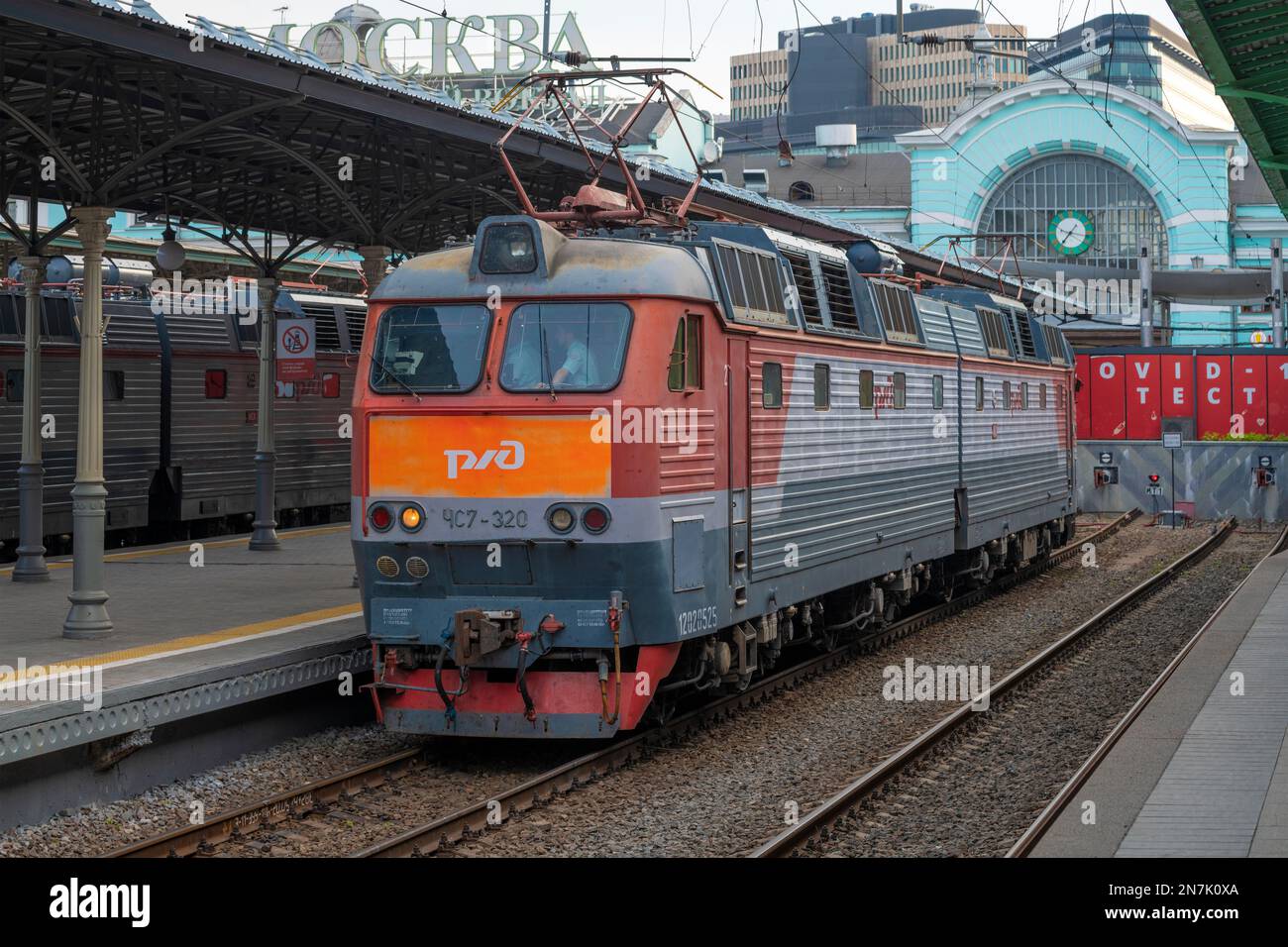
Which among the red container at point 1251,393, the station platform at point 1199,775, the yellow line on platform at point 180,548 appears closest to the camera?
the station platform at point 1199,775

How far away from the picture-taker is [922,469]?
1780 centimetres

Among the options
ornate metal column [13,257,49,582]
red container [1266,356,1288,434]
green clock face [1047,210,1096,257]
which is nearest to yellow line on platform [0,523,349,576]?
ornate metal column [13,257,49,582]

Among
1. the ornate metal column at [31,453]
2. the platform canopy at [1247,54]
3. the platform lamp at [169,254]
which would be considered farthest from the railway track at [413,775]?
the platform lamp at [169,254]

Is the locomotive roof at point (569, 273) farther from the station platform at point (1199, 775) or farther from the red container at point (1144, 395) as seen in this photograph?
the red container at point (1144, 395)

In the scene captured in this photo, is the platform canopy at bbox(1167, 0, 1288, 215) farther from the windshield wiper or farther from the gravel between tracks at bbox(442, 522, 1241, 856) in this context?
the windshield wiper

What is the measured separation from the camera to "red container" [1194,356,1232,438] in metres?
42.4

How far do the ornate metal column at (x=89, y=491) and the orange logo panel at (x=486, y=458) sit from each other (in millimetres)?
3482

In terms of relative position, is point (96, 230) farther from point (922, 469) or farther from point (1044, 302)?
point (1044, 302)

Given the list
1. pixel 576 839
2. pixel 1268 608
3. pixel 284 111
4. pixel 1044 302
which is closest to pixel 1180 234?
pixel 1044 302

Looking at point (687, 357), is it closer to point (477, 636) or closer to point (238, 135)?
point (477, 636)

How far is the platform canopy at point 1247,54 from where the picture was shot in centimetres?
1214

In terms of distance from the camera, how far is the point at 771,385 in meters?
13.3
